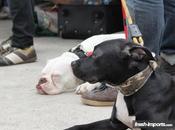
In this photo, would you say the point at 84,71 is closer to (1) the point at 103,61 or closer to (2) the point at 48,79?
(1) the point at 103,61

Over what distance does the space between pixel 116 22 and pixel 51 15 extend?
2.37 ft

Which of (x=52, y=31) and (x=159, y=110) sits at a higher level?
(x=159, y=110)

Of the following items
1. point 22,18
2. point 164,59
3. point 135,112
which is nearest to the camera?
point 135,112

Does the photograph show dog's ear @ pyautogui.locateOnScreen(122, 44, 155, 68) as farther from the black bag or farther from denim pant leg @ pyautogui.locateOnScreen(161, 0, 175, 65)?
the black bag

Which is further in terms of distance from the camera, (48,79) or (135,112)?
(48,79)

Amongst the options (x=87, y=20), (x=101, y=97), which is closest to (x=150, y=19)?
(x=101, y=97)

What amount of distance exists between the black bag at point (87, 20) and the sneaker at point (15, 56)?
126 cm

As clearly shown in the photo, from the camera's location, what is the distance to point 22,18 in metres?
4.50

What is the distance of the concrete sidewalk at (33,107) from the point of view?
10.4 feet

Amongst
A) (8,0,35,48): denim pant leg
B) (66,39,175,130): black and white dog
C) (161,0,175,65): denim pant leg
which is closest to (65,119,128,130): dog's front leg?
(66,39,175,130): black and white dog

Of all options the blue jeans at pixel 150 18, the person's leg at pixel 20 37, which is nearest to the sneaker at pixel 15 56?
the person's leg at pixel 20 37

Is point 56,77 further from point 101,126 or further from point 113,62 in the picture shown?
point 113,62

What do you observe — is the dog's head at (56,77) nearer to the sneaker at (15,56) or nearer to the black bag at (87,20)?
the sneaker at (15,56)

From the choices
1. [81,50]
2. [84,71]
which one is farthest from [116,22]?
[84,71]
